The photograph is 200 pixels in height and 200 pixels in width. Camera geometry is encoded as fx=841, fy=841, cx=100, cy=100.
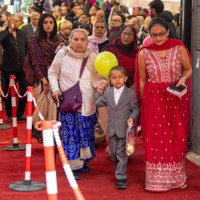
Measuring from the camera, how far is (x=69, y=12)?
26.6 metres

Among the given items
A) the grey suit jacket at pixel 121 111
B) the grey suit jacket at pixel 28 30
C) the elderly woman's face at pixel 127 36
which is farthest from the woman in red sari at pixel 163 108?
the grey suit jacket at pixel 28 30

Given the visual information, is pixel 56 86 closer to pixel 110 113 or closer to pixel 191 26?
pixel 110 113

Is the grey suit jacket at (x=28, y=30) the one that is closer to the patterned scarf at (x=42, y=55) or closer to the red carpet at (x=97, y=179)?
the red carpet at (x=97, y=179)

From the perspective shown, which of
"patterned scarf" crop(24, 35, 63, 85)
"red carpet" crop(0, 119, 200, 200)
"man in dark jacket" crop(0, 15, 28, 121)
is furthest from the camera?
"man in dark jacket" crop(0, 15, 28, 121)

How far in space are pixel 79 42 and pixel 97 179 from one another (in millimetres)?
1710

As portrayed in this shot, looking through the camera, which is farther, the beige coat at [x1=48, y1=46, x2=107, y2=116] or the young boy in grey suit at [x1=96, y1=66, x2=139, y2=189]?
the beige coat at [x1=48, y1=46, x2=107, y2=116]

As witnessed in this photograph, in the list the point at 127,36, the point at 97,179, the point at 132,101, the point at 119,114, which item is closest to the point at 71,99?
the point at 119,114

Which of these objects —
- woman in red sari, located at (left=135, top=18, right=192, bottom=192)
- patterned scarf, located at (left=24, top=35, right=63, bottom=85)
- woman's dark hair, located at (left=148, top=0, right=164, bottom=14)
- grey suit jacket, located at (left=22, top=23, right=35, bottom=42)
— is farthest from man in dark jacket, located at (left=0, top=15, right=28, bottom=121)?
woman in red sari, located at (left=135, top=18, right=192, bottom=192)

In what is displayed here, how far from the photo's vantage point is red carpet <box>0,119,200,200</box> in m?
9.50

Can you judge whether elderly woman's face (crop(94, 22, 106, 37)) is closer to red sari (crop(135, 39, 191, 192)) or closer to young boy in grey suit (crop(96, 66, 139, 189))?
young boy in grey suit (crop(96, 66, 139, 189))

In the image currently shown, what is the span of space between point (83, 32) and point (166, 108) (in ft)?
4.66

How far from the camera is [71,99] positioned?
10133 millimetres

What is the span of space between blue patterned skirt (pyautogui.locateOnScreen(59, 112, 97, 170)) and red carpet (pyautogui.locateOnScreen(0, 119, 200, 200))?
0.29m

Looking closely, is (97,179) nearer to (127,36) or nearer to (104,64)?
(104,64)
